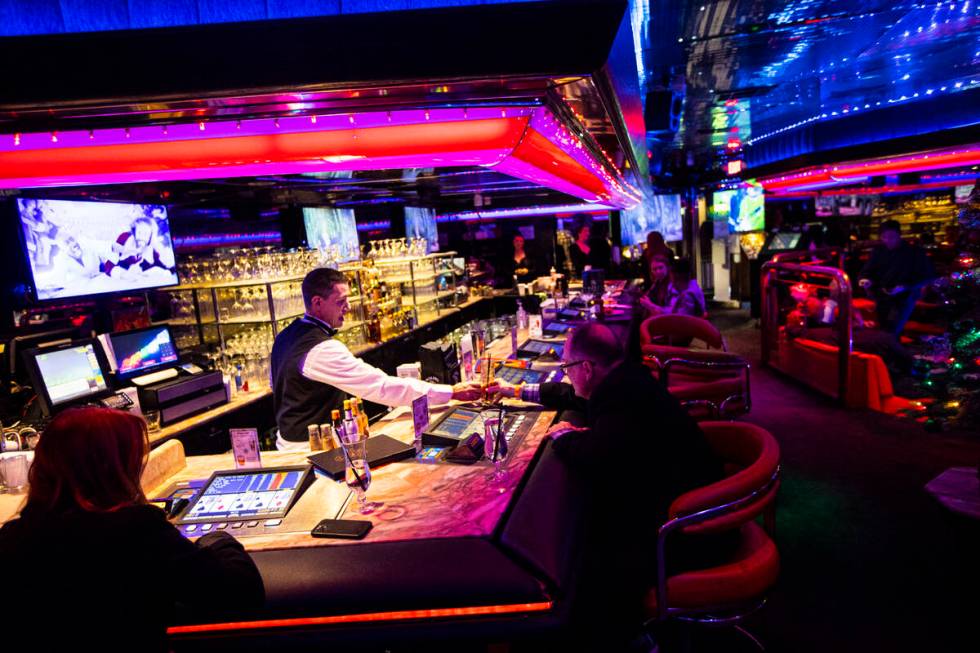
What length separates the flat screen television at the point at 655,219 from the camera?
14633mm

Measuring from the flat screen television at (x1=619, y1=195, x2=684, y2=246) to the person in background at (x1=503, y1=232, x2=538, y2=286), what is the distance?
257cm

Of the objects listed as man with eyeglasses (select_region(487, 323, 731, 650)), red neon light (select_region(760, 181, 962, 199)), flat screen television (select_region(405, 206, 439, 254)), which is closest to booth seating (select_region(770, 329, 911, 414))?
man with eyeglasses (select_region(487, 323, 731, 650))

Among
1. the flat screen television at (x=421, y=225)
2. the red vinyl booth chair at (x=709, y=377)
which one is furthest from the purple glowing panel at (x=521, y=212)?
the red vinyl booth chair at (x=709, y=377)

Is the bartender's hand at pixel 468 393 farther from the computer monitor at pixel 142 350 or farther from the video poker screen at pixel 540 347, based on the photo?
the computer monitor at pixel 142 350

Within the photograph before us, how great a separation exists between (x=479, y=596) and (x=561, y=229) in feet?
51.0

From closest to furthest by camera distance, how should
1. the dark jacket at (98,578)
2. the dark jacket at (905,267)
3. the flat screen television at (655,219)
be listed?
the dark jacket at (98,578)
the dark jacket at (905,267)
the flat screen television at (655,219)

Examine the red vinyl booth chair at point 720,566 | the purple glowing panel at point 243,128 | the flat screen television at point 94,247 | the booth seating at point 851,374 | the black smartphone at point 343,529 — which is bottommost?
the booth seating at point 851,374

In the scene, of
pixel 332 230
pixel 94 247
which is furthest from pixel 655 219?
pixel 94 247

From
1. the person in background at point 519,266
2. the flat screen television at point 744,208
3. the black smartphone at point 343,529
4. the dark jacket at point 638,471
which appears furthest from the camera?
the flat screen television at point 744,208

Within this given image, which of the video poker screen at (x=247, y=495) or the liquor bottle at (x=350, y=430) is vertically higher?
the liquor bottle at (x=350, y=430)

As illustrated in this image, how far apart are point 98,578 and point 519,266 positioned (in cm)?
1026

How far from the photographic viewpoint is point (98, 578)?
4.47ft

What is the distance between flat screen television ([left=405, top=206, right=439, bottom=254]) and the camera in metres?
9.75

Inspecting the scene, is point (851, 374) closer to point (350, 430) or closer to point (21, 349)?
point (350, 430)
